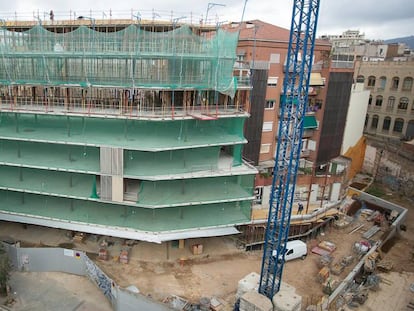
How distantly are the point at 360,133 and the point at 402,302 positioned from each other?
26.2 meters

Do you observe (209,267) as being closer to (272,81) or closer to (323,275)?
(323,275)

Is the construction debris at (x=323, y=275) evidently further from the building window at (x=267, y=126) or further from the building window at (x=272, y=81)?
the building window at (x=272, y=81)

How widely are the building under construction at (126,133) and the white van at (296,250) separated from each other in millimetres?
4041

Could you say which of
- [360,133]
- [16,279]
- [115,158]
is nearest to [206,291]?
[115,158]

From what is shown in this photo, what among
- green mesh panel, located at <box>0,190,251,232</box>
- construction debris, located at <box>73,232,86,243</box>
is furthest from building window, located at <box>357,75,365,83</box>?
construction debris, located at <box>73,232,86,243</box>

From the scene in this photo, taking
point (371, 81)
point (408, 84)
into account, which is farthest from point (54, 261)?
point (371, 81)

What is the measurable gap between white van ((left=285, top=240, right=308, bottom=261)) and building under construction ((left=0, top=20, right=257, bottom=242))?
404cm

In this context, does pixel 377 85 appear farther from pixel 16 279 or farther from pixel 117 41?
pixel 16 279

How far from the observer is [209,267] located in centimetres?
2672

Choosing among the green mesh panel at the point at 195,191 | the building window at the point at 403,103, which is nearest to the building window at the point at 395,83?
the building window at the point at 403,103

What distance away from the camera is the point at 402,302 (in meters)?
24.2

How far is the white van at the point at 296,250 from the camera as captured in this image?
27.9 metres

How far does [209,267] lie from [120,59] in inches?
652

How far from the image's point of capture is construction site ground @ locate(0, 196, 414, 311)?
2414 cm
